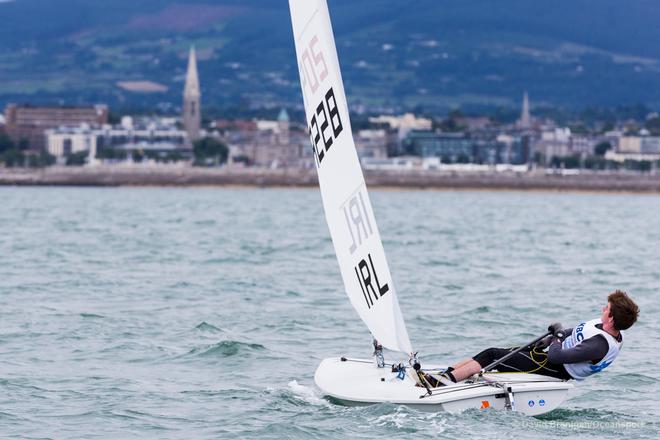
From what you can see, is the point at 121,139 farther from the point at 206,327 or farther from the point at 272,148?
the point at 206,327

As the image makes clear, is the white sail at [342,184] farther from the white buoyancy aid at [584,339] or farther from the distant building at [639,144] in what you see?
the distant building at [639,144]

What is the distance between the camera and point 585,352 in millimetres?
11617

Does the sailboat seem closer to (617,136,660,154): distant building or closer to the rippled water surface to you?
the rippled water surface

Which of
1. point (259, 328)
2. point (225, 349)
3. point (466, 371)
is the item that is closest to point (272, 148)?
point (259, 328)

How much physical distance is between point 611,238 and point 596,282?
16.2 meters

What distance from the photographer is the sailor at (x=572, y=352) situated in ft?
37.8

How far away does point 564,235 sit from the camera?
1635 inches

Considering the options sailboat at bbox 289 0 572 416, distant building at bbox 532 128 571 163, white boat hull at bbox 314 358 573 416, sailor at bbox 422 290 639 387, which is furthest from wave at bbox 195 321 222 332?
distant building at bbox 532 128 571 163

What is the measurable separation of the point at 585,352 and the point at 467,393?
2.98 feet

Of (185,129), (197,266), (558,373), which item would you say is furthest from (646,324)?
(185,129)

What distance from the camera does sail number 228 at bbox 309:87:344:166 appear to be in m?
12.0

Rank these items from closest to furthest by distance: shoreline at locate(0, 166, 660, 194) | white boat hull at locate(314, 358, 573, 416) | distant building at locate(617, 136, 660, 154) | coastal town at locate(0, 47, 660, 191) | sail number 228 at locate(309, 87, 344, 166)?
white boat hull at locate(314, 358, 573, 416) → sail number 228 at locate(309, 87, 344, 166) → shoreline at locate(0, 166, 660, 194) → coastal town at locate(0, 47, 660, 191) → distant building at locate(617, 136, 660, 154)

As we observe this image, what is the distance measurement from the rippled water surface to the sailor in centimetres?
39

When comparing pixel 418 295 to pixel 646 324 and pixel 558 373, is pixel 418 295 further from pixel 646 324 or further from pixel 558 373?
pixel 558 373
